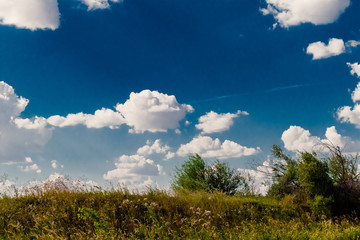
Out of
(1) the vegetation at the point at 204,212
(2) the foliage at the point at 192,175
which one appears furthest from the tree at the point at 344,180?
(2) the foliage at the point at 192,175

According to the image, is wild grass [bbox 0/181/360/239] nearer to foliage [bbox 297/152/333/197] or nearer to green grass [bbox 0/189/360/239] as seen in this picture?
green grass [bbox 0/189/360/239]

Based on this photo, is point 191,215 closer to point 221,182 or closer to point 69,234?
point 69,234

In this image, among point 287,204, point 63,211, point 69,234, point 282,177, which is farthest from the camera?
point 282,177

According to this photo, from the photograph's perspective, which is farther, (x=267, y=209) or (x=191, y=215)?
(x=267, y=209)

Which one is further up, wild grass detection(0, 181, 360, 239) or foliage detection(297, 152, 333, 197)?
foliage detection(297, 152, 333, 197)

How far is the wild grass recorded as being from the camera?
841 cm

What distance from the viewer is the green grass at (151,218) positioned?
8.41 metres

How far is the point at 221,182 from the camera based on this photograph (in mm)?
18375

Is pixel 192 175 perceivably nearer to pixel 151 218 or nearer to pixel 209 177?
pixel 209 177

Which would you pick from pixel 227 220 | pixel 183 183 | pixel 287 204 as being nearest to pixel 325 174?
pixel 287 204

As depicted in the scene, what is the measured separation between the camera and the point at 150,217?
989 cm

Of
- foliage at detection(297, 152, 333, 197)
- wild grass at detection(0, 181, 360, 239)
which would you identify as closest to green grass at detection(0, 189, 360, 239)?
wild grass at detection(0, 181, 360, 239)

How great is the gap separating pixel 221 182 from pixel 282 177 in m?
3.70

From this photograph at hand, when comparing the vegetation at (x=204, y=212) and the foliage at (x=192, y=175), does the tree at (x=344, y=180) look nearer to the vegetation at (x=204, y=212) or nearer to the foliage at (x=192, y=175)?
the vegetation at (x=204, y=212)
